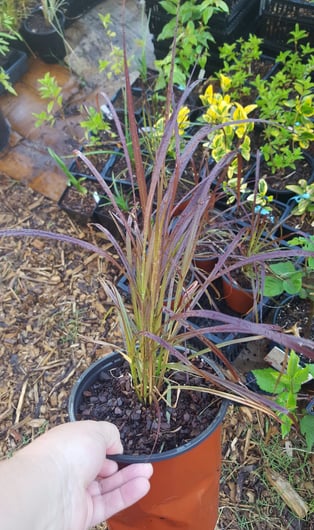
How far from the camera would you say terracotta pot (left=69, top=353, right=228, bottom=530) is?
1047 mm

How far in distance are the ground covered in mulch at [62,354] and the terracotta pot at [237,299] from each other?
187 millimetres

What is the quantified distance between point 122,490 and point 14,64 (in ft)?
7.50

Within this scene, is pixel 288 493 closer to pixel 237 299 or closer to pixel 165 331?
pixel 237 299

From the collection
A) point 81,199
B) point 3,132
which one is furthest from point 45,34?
point 81,199

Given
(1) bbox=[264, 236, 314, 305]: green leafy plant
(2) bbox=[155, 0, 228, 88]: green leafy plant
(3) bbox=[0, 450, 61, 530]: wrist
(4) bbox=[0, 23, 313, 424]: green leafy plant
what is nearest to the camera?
(3) bbox=[0, 450, 61, 530]: wrist

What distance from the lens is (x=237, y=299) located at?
1729mm

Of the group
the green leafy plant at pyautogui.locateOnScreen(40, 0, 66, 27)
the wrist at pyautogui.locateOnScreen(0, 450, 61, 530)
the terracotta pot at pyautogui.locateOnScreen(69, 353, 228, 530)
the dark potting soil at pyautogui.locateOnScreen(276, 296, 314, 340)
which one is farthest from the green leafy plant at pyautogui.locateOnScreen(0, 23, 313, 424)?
the green leafy plant at pyautogui.locateOnScreen(40, 0, 66, 27)

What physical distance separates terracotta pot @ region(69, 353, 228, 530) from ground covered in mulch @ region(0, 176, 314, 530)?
281 mm

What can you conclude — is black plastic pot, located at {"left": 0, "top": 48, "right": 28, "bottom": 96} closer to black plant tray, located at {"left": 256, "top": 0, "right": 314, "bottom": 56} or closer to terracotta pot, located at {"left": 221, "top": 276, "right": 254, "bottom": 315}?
black plant tray, located at {"left": 256, "top": 0, "right": 314, "bottom": 56}

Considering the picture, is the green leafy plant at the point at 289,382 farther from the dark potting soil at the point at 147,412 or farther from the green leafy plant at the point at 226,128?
the green leafy plant at the point at 226,128

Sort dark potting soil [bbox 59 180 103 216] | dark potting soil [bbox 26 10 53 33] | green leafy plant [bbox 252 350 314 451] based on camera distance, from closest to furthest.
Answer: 1. green leafy plant [bbox 252 350 314 451]
2. dark potting soil [bbox 59 180 103 216]
3. dark potting soil [bbox 26 10 53 33]

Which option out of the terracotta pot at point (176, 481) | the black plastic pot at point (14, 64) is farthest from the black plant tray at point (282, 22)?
the terracotta pot at point (176, 481)

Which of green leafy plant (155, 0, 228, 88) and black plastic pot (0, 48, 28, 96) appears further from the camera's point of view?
black plastic pot (0, 48, 28, 96)

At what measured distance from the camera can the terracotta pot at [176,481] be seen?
105cm
